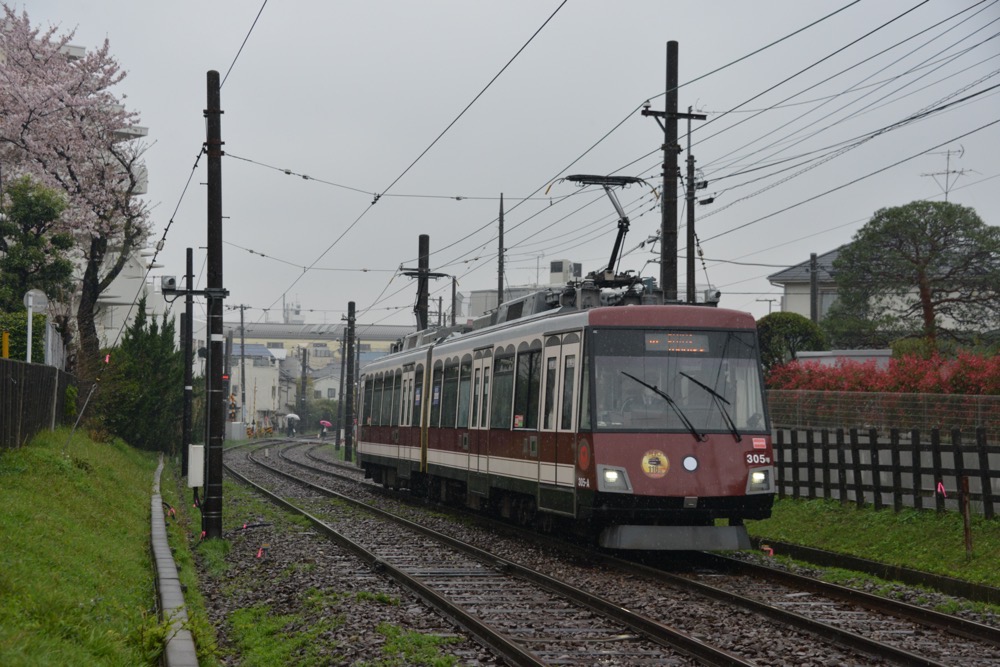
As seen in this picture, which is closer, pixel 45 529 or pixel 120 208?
pixel 45 529

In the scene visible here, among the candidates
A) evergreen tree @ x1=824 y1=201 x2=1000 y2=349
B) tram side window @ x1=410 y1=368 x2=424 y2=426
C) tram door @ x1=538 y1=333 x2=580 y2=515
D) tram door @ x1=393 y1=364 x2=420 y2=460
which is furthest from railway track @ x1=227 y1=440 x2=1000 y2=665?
evergreen tree @ x1=824 y1=201 x2=1000 y2=349

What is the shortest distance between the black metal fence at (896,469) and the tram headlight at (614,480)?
3813 millimetres

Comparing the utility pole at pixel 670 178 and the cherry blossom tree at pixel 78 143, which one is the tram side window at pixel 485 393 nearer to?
the utility pole at pixel 670 178

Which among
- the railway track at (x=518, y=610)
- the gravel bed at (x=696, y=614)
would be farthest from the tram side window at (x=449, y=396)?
the gravel bed at (x=696, y=614)

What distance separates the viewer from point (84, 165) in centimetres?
3766

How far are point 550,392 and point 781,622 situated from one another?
6.02 metres

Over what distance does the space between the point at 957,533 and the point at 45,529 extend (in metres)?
10.3

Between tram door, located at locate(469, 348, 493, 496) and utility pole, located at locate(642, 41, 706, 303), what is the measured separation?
3.15 meters

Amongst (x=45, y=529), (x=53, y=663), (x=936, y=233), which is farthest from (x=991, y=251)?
(x=53, y=663)

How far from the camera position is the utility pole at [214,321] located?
18.2m

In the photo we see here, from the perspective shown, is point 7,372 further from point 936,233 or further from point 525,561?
point 936,233

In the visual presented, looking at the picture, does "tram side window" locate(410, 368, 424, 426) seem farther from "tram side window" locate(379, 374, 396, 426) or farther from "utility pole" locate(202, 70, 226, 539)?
"utility pole" locate(202, 70, 226, 539)

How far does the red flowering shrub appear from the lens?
18594mm

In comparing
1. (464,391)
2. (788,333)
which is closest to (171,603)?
(464,391)
